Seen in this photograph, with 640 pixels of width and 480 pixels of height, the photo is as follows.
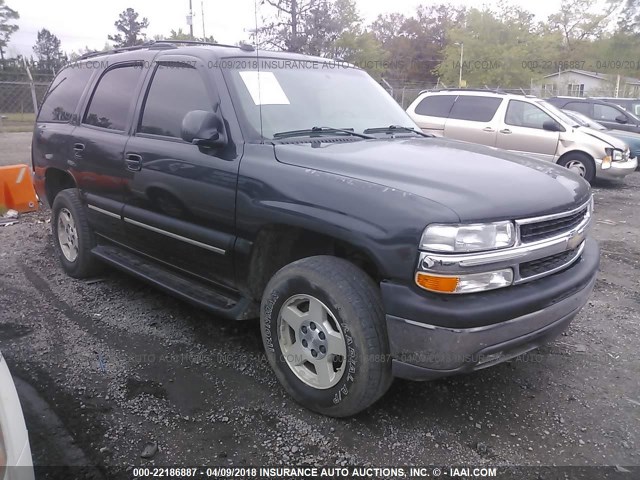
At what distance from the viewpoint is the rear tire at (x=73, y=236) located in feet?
14.8

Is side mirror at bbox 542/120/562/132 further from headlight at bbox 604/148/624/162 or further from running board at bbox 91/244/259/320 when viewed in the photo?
running board at bbox 91/244/259/320

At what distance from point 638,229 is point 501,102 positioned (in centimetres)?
411

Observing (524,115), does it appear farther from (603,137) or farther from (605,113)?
(605,113)

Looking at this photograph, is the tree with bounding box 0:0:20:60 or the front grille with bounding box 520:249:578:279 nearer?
the front grille with bounding box 520:249:578:279

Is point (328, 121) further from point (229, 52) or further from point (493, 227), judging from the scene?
point (493, 227)

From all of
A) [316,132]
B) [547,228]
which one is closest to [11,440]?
[316,132]

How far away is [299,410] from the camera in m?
2.87

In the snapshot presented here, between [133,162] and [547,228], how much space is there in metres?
2.72

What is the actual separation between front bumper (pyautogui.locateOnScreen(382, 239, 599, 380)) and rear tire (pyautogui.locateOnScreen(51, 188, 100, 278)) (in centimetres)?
315

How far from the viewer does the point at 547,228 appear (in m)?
2.61

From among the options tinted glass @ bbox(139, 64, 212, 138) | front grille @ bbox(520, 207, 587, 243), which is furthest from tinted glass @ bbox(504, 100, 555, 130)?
tinted glass @ bbox(139, 64, 212, 138)

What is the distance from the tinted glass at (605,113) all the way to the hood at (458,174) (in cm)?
1208

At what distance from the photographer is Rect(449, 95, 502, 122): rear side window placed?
33.4 feet

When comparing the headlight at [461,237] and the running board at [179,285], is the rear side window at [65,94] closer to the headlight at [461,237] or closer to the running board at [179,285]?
the running board at [179,285]
